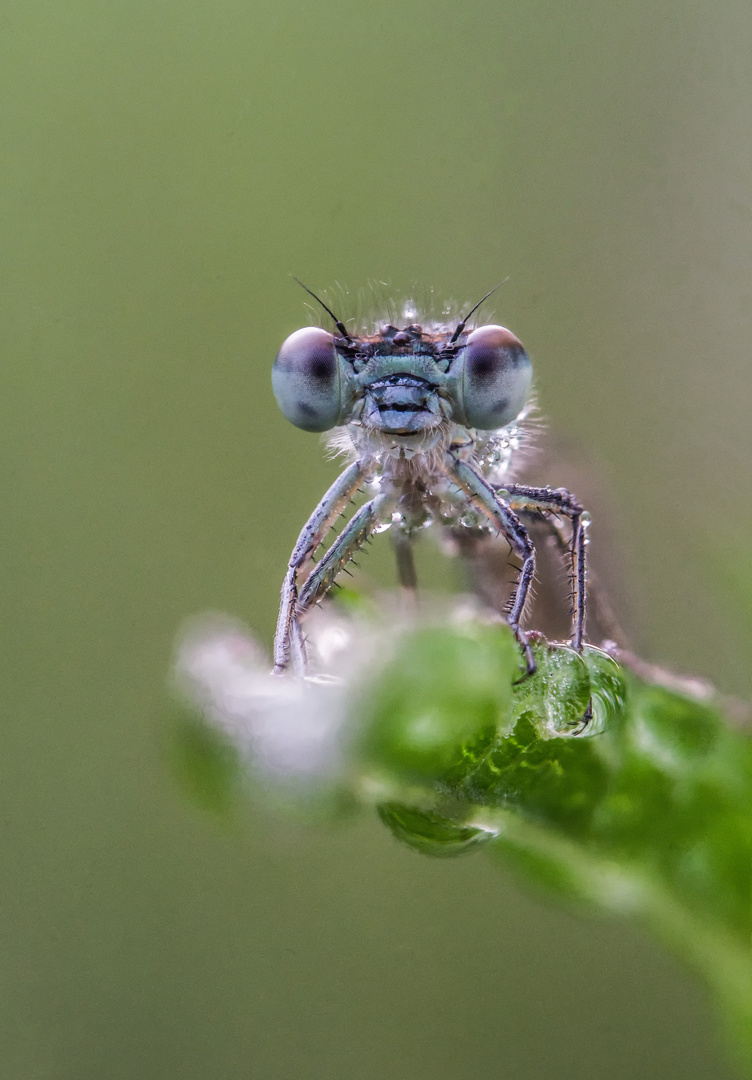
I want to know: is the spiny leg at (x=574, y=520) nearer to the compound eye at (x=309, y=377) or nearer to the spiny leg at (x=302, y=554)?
the spiny leg at (x=302, y=554)

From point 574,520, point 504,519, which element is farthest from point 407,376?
point 574,520

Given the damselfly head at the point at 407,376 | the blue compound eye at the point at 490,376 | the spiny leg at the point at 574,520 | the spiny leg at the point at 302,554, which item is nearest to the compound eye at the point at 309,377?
the damselfly head at the point at 407,376

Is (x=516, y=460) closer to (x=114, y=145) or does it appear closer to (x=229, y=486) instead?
(x=229, y=486)

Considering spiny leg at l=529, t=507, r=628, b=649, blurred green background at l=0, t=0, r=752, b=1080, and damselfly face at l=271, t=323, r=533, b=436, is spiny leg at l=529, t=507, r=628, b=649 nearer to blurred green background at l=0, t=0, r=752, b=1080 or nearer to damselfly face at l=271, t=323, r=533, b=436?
blurred green background at l=0, t=0, r=752, b=1080

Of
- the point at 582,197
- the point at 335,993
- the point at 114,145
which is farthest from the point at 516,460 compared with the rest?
the point at 114,145

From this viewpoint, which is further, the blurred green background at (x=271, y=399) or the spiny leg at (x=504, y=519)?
the blurred green background at (x=271, y=399)

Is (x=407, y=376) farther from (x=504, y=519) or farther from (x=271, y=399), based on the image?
(x=271, y=399)

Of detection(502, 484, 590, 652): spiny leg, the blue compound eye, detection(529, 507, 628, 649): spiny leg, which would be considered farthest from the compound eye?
detection(529, 507, 628, 649): spiny leg

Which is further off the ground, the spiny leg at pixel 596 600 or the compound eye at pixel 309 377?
the compound eye at pixel 309 377
